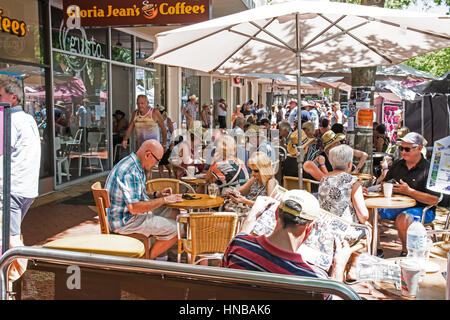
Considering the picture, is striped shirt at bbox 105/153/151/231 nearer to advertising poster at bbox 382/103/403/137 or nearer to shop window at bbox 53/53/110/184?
shop window at bbox 53/53/110/184

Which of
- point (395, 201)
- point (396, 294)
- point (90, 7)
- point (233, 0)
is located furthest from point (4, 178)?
point (233, 0)

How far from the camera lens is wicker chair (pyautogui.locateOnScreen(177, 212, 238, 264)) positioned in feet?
13.5

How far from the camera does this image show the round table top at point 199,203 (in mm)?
4767

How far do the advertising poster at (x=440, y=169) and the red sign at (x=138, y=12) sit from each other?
3.95m

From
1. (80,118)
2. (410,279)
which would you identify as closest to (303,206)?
(410,279)

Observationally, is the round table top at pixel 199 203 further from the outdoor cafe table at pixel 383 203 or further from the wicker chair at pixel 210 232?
the outdoor cafe table at pixel 383 203

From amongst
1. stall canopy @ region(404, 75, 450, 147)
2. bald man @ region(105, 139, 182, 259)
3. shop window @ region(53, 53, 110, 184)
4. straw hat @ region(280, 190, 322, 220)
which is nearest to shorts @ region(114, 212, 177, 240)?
bald man @ region(105, 139, 182, 259)

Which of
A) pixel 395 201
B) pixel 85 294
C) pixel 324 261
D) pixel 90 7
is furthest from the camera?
pixel 90 7

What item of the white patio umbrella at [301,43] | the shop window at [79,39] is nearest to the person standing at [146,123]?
the shop window at [79,39]

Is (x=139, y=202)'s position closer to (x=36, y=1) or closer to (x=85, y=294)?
(x=85, y=294)

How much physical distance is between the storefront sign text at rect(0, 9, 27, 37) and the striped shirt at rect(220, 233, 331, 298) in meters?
6.77

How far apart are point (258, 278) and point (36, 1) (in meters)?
8.45

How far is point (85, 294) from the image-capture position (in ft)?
6.90

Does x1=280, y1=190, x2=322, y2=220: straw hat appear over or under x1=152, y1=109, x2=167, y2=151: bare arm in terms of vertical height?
under
